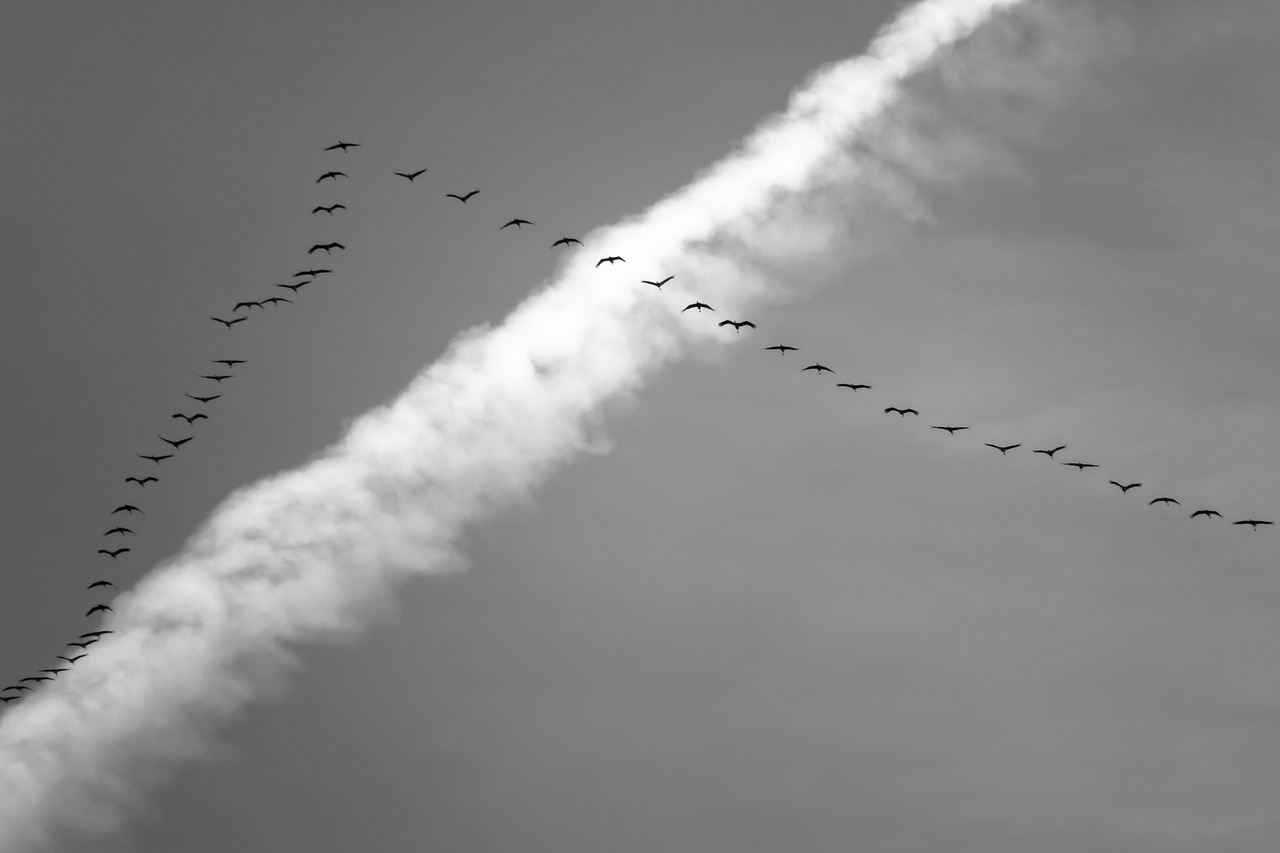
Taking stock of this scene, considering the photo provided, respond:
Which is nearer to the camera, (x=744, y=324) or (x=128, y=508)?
(x=744, y=324)

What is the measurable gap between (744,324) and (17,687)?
293ft

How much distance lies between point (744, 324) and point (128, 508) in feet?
189

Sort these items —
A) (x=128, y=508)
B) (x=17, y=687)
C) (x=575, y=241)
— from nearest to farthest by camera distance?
1. (x=575, y=241)
2. (x=128, y=508)
3. (x=17, y=687)

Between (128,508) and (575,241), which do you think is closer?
(575,241)

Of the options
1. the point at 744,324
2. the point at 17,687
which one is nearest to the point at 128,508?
the point at 17,687

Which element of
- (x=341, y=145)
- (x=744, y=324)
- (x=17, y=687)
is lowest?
(x=17, y=687)

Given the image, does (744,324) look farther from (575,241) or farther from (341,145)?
(341,145)

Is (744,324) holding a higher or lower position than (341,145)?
lower

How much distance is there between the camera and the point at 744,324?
154 m

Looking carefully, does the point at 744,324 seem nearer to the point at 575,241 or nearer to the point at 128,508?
the point at 575,241

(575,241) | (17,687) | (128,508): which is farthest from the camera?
(17,687)

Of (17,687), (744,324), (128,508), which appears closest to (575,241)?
(744,324)

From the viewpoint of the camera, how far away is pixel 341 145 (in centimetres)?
15512

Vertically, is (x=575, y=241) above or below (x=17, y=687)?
above
